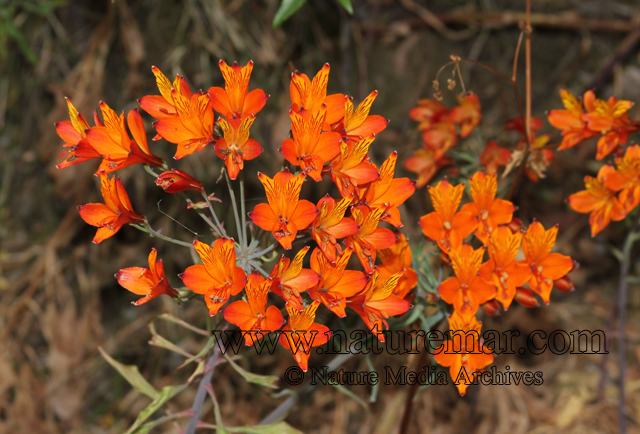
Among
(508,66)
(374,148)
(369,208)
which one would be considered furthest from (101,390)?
(508,66)

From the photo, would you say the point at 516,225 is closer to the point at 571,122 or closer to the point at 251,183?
the point at 571,122

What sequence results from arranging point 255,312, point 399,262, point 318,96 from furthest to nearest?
point 399,262, point 318,96, point 255,312

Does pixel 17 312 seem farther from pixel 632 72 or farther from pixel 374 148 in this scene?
pixel 632 72

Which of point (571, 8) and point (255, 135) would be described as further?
point (571, 8)

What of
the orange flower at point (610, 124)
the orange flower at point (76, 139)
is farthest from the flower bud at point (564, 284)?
the orange flower at point (76, 139)

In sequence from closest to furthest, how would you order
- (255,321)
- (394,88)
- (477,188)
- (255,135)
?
(255,321), (477,188), (255,135), (394,88)

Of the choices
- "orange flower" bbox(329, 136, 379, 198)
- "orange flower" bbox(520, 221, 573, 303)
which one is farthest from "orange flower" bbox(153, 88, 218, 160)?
"orange flower" bbox(520, 221, 573, 303)

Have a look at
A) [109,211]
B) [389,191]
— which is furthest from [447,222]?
[109,211]

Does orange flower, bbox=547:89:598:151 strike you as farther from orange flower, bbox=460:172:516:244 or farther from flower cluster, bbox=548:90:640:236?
orange flower, bbox=460:172:516:244
